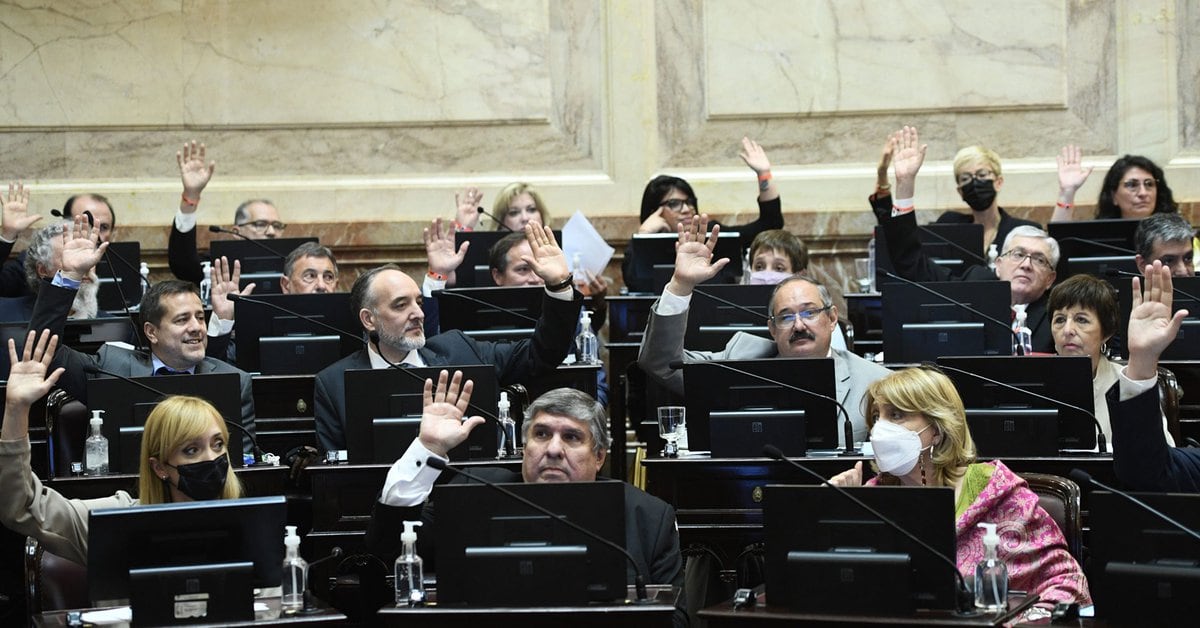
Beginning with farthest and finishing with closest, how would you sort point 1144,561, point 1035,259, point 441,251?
point 441,251 < point 1035,259 < point 1144,561

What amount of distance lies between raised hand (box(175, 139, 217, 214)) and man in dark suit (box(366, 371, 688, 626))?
3763mm

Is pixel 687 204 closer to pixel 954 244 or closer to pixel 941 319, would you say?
pixel 954 244

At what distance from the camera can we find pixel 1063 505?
13.7 feet

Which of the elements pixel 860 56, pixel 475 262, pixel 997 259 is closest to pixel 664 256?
pixel 475 262

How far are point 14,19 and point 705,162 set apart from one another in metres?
3.88

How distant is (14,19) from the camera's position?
886 cm

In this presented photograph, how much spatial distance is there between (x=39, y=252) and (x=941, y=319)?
376 centimetres

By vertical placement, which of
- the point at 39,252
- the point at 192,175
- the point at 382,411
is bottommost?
the point at 382,411

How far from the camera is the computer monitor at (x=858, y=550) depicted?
3.58 m

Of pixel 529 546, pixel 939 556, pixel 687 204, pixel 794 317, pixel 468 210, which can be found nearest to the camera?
pixel 939 556

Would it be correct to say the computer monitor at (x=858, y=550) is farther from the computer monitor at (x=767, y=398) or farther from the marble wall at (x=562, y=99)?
the marble wall at (x=562, y=99)

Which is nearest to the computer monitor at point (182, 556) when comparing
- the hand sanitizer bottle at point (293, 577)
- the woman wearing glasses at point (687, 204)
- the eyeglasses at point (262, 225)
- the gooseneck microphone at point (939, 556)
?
the hand sanitizer bottle at point (293, 577)

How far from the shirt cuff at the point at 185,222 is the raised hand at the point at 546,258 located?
2753mm

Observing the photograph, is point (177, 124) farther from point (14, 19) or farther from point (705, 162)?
point (705, 162)
